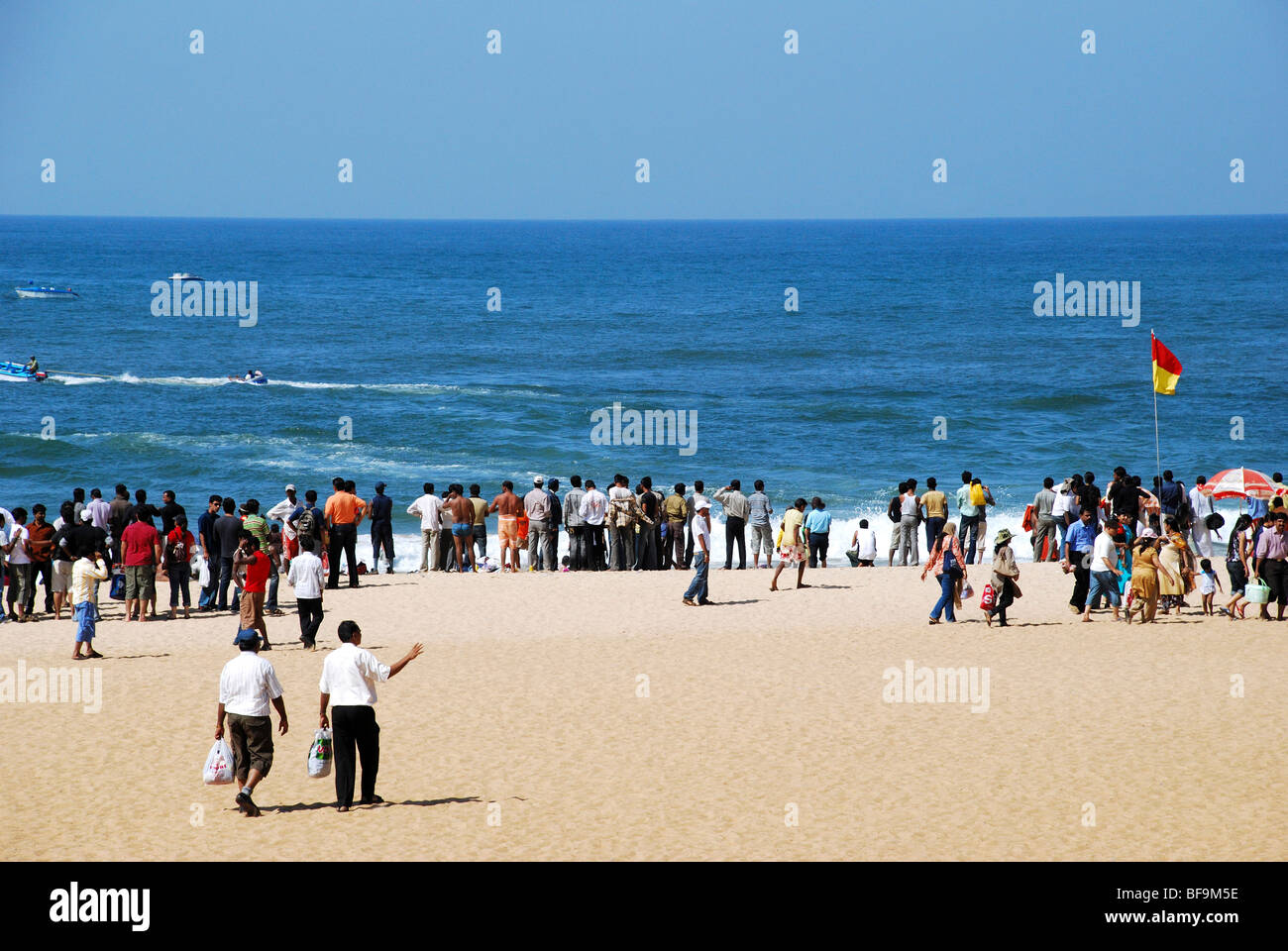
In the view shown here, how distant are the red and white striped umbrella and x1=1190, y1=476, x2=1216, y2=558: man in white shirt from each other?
1.13m

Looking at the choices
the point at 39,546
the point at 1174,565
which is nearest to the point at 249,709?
the point at 39,546

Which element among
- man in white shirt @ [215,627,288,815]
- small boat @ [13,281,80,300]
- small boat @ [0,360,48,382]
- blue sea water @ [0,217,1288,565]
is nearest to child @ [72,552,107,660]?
man in white shirt @ [215,627,288,815]

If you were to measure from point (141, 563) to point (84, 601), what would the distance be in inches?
83.2

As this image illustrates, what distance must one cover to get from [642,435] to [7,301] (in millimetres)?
60904

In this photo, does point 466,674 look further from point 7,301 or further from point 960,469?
point 7,301

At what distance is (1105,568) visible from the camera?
16828 mm

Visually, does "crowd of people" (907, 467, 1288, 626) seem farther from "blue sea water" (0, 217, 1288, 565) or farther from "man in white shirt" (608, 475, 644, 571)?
"blue sea water" (0, 217, 1288, 565)

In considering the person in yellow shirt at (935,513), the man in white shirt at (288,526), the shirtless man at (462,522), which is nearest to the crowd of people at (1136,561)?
the person in yellow shirt at (935,513)

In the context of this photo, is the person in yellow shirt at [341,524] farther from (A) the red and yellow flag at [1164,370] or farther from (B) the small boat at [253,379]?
(B) the small boat at [253,379]

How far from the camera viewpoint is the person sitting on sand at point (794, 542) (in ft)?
62.4

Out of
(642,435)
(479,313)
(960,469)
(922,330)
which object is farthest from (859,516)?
(479,313)

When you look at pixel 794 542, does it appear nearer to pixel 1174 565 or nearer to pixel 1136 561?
pixel 1136 561

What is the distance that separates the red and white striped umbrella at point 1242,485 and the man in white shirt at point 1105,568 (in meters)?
3.29
